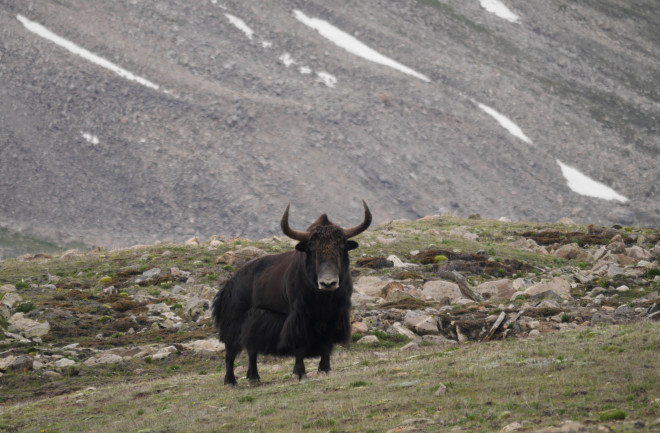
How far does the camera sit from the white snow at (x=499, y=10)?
368 ft

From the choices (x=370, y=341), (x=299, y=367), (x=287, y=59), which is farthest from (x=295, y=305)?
(x=287, y=59)

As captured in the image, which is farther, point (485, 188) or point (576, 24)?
point (576, 24)

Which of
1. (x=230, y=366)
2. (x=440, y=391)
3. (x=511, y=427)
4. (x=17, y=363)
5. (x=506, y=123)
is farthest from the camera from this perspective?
(x=506, y=123)

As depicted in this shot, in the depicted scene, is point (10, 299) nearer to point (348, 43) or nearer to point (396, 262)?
point (396, 262)

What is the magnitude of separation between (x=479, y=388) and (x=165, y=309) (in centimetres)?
1857

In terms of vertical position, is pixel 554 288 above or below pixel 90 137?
above

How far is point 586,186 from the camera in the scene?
85938 mm

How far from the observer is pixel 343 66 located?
9000cm

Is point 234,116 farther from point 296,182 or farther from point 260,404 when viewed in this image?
point 260,404

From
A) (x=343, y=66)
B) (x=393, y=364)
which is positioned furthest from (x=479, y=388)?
(x=343, y=66)

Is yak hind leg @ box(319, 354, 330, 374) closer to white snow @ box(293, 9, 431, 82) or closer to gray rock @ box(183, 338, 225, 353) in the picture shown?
gray rock @ box(183, 338, 225, 353)

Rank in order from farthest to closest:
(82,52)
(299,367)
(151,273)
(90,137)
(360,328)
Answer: (82,52)
(90,137)
(151,273)
(360,328)
(299,367)

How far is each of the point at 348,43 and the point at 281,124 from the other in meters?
18.9

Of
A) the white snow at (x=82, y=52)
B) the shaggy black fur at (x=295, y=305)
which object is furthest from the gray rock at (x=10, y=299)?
the white snow at (x=82, y=52)
